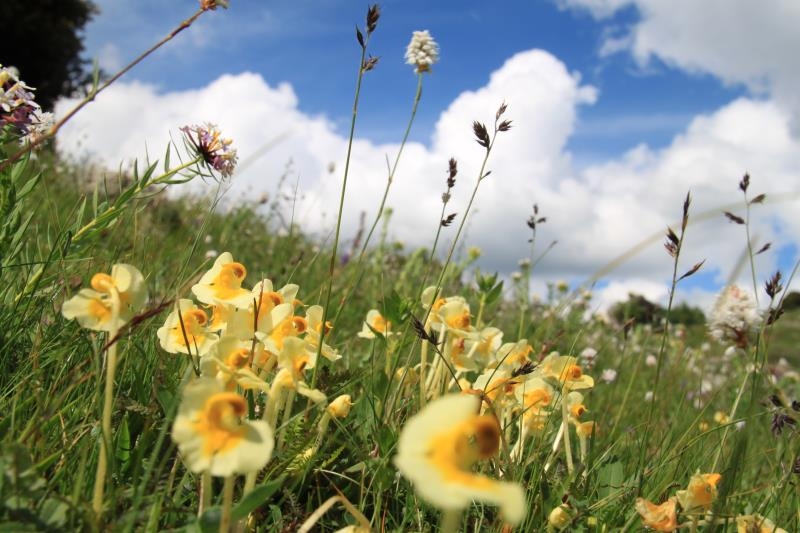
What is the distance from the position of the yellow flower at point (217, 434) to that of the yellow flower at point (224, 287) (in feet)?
1.49

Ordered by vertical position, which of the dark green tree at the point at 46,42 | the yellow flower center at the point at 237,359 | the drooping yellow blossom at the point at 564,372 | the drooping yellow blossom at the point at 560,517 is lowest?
the drooping yellow blossom at the point at 560,517

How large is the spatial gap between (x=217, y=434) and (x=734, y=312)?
1.81 meters

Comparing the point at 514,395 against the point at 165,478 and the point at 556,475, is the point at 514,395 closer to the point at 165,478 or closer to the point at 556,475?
the point at 556,475

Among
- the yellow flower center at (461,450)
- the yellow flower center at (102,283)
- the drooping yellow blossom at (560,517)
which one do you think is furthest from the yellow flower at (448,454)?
the drooping yellow blossom at (560,517)

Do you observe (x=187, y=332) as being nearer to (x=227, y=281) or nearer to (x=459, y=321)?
(x=227, y=281)

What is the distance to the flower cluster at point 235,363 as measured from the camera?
34.4 inches

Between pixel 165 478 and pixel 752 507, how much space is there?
5.36 ft

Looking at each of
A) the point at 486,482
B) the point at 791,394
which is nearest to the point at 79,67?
the point at 791,394

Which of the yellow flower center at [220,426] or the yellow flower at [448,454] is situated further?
the yellow flower center at [220,426]

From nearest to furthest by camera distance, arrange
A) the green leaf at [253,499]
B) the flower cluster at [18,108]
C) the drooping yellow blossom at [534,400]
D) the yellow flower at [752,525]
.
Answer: the green leaf at [253,499], the yellow flower at [752,525], the flower cluster at [18,108], the drooping yellow blossom at [534,400]

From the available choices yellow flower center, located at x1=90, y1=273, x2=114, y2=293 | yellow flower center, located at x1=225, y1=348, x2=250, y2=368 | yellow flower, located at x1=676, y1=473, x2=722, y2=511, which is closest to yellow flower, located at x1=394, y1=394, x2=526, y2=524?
yellow flower center, located at x1=225, y1=348, x2=250, y2=368

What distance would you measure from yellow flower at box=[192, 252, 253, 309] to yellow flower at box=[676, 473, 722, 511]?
1.08 meters

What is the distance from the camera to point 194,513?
3.72 ft

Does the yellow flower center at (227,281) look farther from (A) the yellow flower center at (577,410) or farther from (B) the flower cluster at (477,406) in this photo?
(A) the yellow flower center at (577,410)
